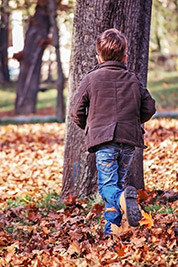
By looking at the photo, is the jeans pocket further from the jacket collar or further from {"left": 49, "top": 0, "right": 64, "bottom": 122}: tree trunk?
{"left": 49, "top": 0, "right": 64, "bottom": 122}: tree trunk

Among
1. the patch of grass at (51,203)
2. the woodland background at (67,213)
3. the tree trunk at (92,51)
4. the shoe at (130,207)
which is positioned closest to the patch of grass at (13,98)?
the woodland background at (67,213)

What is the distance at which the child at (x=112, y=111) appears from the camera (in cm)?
397

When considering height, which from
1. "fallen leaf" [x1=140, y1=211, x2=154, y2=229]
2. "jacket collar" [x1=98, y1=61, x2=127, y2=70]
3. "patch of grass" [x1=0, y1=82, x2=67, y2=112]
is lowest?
"patch of grass" [x1=0, y1=82, x2=67, y2=112]

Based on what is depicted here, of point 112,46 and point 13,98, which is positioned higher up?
point 112,46

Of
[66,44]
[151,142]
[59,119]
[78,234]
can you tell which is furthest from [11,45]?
[78,234]

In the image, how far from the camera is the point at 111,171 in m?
4.06

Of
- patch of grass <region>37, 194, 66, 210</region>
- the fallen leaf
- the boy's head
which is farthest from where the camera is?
patch of grass <region>37, 194, 66, 210</region>

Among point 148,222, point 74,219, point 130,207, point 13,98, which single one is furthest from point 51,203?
point 13,98

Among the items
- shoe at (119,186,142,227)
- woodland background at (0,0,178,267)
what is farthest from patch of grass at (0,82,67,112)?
shoe at (119,186,142,227)

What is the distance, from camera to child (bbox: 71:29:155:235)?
3969 millimetres

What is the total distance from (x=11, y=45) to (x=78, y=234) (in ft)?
124

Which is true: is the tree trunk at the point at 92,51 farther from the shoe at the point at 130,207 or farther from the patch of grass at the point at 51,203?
the shoe at the point at 130,207

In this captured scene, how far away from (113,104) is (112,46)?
1.60 feet

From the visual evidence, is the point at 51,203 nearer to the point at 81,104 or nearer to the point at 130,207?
the point at 81,104
